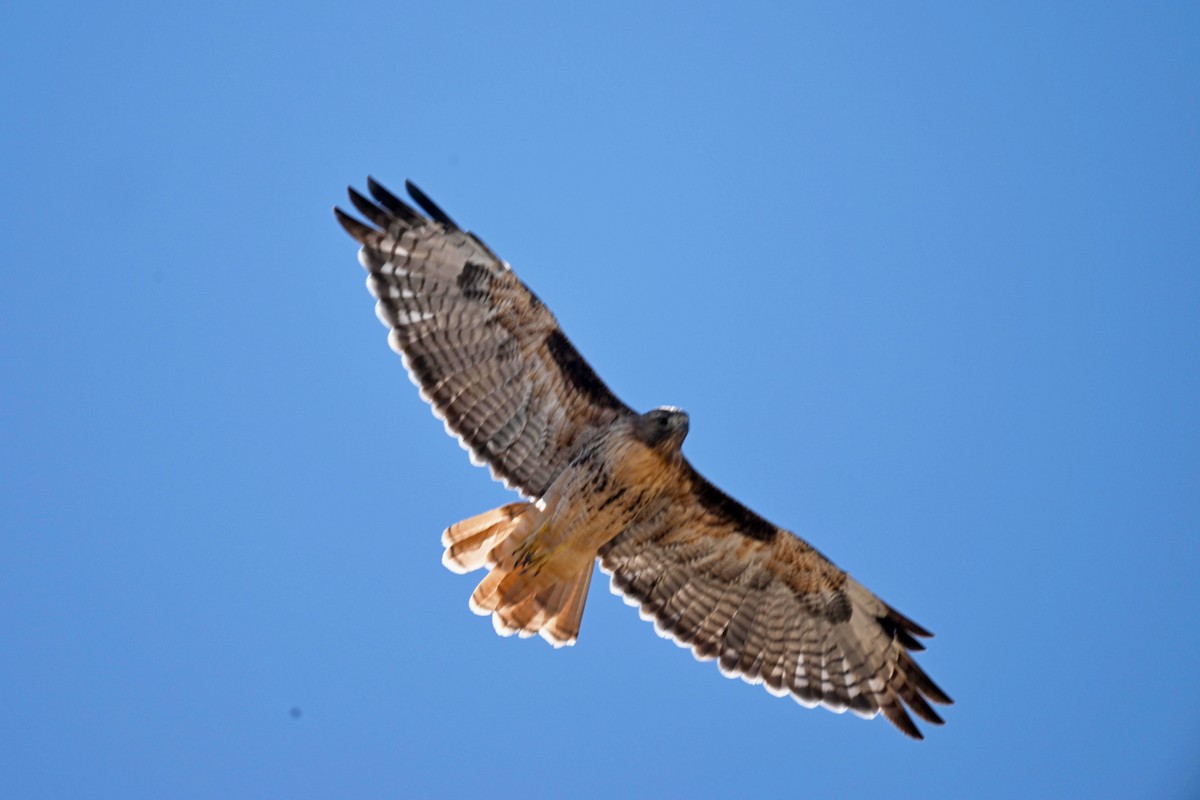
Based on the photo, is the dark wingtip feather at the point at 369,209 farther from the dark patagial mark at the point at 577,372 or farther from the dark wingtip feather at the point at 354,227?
the dark patagial mark at the point at 577,372

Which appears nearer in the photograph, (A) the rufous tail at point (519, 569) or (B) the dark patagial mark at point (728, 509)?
(A) the rufous tail at point (519, 569)

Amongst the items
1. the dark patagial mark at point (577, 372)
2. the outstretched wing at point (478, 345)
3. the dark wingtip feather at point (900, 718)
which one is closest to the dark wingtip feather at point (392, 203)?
the outstretched wing at point (478, 345)

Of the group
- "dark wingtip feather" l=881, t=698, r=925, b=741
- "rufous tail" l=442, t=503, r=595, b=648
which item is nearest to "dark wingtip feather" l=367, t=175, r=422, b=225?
"rufous tail" l=442, t=503, r=595, b=648

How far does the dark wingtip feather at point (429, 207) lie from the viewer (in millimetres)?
7789

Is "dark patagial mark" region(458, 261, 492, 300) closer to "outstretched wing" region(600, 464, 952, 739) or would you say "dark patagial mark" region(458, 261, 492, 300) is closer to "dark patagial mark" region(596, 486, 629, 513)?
"dark patagial mark" region(596, 486, 629, 513)

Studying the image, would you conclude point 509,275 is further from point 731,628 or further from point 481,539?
point 731,628

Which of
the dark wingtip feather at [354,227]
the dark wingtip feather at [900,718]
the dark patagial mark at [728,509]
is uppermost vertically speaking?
the dark wingtip feather at [354,227]

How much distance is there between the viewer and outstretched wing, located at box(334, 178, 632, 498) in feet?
26.2

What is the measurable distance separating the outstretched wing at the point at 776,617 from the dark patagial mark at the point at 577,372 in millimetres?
902

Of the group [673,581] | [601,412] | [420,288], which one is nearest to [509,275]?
[420,288]

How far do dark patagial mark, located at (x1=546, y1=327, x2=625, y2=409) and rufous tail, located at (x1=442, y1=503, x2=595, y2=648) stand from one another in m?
0.84

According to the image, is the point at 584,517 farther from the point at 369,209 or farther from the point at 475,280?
the point at 369,209

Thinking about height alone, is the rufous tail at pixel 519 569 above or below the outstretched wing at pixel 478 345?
below

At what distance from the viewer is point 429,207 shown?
7891 mm
